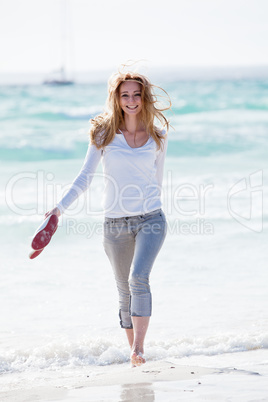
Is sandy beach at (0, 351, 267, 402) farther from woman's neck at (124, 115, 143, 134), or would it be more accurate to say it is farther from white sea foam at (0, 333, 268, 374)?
woman's neck at (124, 115, 143, 134)

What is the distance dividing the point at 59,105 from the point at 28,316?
2337cm

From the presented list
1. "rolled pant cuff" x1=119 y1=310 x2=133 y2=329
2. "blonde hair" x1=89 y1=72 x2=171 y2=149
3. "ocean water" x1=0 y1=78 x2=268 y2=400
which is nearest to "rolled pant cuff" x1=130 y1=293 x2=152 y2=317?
"rolled pant cuff" x1=119 y1=310 x2=133 y2=329

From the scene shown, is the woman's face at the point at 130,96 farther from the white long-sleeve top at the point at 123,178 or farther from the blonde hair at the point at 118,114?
the white long-sleeve top at the point at 123,178

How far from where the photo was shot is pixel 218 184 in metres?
11.5

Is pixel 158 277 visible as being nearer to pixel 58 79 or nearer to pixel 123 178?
pixel 123 178

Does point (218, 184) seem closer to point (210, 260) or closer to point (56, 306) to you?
point (210, 260)

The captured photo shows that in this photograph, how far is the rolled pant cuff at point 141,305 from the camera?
3535mm

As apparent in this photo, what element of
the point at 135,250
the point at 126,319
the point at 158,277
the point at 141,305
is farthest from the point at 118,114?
the point at 158,277

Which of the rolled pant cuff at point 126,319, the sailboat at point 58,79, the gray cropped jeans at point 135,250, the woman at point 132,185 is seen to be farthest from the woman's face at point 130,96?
the sailboat at point 58,79

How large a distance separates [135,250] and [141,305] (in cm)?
32

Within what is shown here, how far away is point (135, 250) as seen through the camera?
3557mm

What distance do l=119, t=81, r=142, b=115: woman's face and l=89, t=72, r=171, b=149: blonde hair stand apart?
23 mm

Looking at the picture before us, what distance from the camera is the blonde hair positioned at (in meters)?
3.63

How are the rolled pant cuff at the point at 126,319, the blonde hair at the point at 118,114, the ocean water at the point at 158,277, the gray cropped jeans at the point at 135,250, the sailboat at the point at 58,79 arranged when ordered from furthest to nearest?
1. the sailboat at the point at 58,79
2. the ocean water at the point at 158,277
3. the rolled pant cuff at the point at 126,319
4. the blonde hair at the point at 118,114
5. the gray cropped jeans at the point at 135,250
